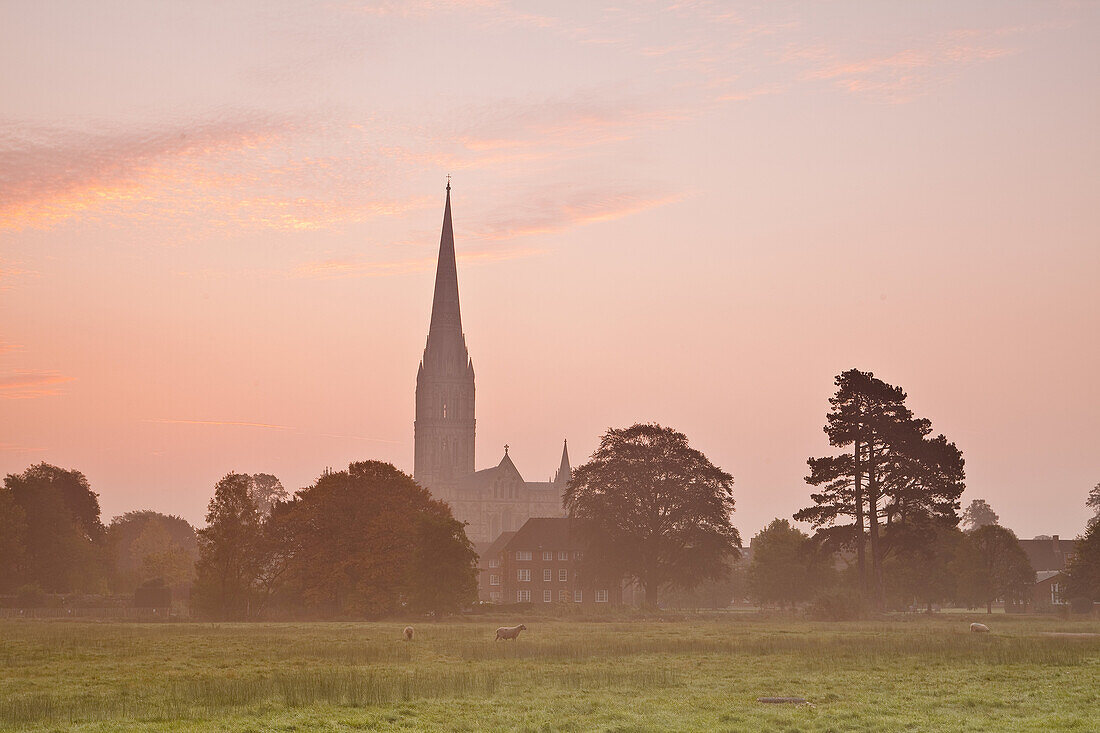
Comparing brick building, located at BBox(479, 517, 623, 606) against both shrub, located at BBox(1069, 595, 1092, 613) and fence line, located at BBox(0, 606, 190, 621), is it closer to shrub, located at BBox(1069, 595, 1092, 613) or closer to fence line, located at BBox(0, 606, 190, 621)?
fence line, located at BBox(0, 606, 190, 621)

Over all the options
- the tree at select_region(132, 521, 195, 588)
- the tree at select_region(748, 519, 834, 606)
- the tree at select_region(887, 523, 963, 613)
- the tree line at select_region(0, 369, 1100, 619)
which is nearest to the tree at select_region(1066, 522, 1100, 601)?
the tree line at select_region(0, 369, 1100, 619)

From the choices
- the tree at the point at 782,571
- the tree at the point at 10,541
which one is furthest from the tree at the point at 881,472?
the tree at the point at 10,541

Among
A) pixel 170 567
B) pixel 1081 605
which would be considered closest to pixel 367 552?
pixel 1081 605

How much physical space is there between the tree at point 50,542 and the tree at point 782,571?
6111 cm

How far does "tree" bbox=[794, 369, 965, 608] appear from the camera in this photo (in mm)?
72688

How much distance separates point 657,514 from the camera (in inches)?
3568

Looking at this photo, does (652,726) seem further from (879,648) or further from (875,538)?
(875,538)

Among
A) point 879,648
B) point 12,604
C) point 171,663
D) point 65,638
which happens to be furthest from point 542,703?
point 12,604

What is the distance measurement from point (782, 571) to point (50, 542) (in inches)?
2555

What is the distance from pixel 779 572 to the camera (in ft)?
322

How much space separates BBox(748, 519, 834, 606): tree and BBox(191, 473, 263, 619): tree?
145 feet

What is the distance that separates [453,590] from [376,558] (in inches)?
223

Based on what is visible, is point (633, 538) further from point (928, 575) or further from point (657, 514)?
point (928, 575)

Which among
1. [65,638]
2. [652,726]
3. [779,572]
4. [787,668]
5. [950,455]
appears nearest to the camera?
[652,726]
